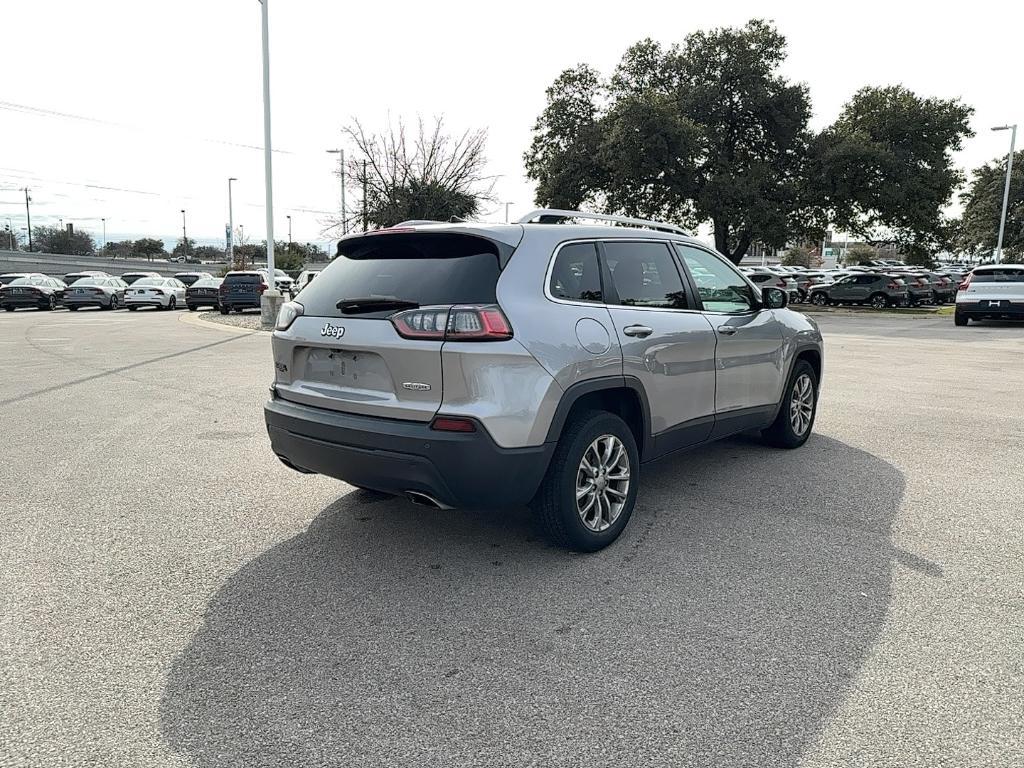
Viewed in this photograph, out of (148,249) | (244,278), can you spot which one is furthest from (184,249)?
(244,278)

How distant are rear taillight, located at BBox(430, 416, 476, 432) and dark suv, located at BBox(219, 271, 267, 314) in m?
24.1

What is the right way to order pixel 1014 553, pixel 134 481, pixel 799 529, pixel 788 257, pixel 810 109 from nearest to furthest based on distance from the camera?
pixel 1014 553, pixel 799 529, pixel 134 481, pixel 810 109, pixel 788 257

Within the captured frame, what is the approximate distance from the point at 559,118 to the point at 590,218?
3041cm

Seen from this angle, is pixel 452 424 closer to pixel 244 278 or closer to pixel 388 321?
pixel 388 321

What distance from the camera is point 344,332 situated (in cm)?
391

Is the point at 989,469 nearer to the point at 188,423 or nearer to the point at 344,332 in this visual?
the point at 344,332

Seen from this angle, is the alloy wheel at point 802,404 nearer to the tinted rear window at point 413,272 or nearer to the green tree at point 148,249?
the tinted rear window at point 413,272

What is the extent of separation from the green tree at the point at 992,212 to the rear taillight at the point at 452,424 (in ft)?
209

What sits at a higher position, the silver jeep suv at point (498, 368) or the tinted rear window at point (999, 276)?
the tinted rear window at point (999, 276)

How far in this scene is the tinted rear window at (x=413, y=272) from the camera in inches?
147

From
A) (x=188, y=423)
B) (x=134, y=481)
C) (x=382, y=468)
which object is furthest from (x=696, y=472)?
(x=188, y=423)

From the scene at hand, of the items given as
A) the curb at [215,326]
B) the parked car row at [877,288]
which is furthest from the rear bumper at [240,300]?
the parked car row at [877,288]

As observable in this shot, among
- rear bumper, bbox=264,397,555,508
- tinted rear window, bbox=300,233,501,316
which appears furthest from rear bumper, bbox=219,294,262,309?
rear bumper, bbox=264,397,555,508

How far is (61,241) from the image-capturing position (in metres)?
92.8
